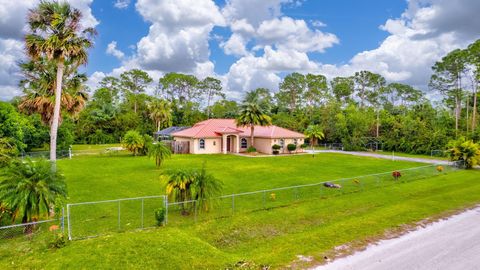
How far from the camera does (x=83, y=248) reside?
1051cm

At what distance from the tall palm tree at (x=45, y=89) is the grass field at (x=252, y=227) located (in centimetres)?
527

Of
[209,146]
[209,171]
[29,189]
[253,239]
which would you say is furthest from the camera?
[209,146]

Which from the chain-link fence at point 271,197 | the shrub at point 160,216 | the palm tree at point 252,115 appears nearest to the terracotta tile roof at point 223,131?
the palm tree at point 252,115

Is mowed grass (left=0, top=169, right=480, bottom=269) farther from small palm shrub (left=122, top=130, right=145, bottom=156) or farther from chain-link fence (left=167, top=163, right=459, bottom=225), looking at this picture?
small palm shrub (left=122, top=130, right=145, bottom=156)

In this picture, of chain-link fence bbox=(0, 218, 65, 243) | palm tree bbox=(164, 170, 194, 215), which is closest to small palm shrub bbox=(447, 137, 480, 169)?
palm tree bbox=(164, 170, 194, 215)

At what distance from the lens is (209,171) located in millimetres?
28234

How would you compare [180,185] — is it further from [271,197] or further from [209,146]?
[209,146]

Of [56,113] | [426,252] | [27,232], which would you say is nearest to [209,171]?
[56,113]

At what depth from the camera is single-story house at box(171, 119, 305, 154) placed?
41.9m

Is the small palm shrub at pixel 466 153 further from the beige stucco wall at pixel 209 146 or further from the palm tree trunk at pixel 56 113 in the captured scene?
the palm tree trunk at pixel 56 113

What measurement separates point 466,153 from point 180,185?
98.5 ft

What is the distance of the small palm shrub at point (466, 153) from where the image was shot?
99.8 ft

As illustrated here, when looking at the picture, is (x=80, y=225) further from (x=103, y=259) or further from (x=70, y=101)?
(x=70, y=101)

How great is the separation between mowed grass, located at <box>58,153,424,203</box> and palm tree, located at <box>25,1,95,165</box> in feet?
20.0
